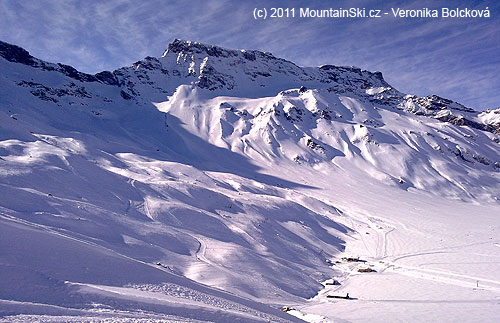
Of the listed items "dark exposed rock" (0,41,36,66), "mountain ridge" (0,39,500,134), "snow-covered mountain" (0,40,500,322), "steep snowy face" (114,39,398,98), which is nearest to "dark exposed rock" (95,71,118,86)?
"mountain ridge" (0,39,500,134)

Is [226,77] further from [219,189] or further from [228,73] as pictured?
[219,189]

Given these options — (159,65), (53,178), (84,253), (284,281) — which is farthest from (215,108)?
(84,253)

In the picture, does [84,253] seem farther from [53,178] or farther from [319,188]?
[319,188]

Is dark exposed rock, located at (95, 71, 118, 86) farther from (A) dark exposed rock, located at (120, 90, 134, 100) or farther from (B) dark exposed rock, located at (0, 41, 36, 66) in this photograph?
(B) dark exposed rock, located at (0, 41, 36, 66)

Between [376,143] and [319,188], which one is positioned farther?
[376,143]

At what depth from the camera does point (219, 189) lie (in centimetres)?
3488

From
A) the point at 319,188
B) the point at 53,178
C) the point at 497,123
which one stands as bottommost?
the point at 53,178

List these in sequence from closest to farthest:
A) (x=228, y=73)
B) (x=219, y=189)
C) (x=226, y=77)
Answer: (x=219, y=189), (x=226, y=77), (x=228, y=73)

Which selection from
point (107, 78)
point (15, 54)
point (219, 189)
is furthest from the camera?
point (107, 78)

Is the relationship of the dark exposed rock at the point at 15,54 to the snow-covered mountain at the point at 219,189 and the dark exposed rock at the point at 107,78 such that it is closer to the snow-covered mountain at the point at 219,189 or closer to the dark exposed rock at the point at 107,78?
the snow-covered mountain at the point at 219,189

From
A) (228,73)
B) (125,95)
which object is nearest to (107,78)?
(125,95)

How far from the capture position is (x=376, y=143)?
7544 centimetres

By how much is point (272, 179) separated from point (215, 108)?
122ft

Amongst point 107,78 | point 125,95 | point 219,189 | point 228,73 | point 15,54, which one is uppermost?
point 228,73
